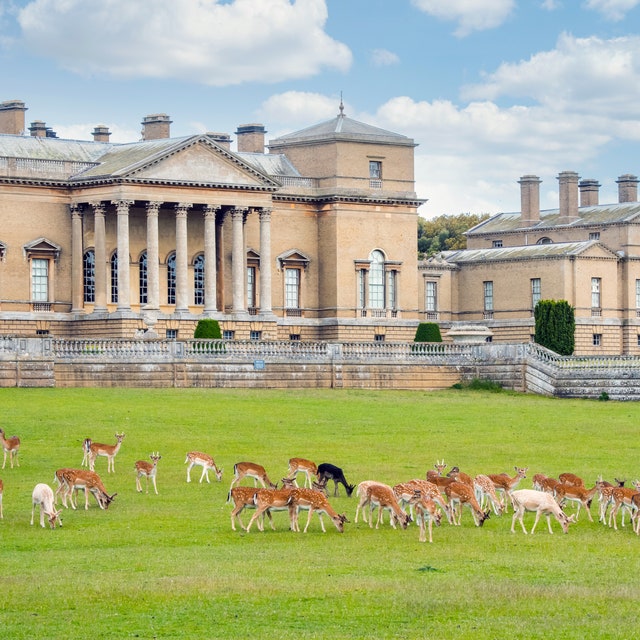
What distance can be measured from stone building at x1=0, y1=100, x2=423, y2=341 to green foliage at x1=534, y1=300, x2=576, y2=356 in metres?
10.2

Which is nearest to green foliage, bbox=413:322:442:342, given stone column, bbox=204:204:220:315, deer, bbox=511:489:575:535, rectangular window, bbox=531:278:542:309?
stone column, bbox=204:204:220:315

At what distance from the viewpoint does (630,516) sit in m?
31.1

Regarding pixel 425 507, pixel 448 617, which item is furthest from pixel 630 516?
pixel 448 617

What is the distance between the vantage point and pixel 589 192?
113m

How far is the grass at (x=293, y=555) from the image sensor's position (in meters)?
20.5

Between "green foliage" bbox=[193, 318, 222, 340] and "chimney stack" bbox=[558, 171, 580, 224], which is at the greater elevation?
"chimney stack" bbox=[558, 171, 580, 224]

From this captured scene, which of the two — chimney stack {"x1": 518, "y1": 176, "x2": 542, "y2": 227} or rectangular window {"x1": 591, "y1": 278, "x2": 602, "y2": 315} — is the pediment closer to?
rectangular window {"x1": 591, "y1": 278, "x2": 602, "y2": 315}

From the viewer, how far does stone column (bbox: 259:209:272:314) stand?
274 feet

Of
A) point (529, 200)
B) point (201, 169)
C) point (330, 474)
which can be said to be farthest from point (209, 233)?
point (330, 474)

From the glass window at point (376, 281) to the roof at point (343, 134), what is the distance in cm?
633

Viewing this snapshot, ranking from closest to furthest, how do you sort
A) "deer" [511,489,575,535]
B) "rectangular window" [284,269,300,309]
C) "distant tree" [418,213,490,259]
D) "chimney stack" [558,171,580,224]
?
"deer" [511,489,575,535] → "rectangular window" [284,269,300,309] → "chimney stack" [558,171,580,224] → "distant tree" [418,213,490,259]

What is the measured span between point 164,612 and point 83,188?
197 ft

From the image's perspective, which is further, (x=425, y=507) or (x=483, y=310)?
(x=483, y=310)

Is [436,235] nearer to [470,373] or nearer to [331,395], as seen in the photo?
[470,373]
